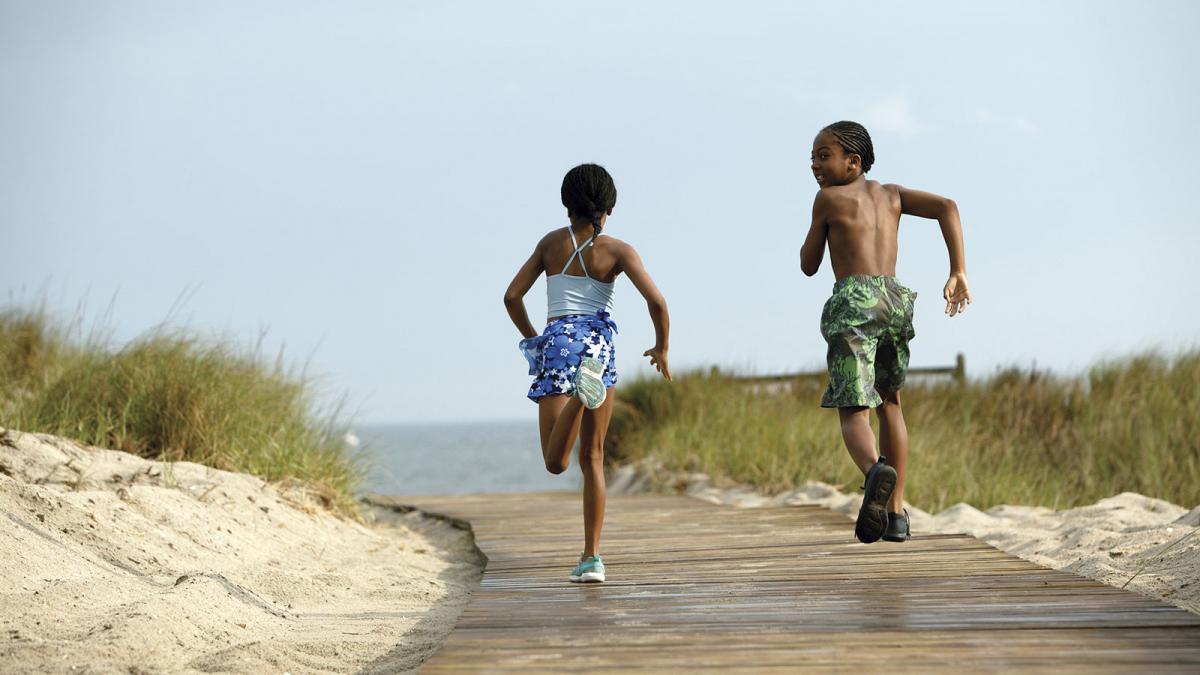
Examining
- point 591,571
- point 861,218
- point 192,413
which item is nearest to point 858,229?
point 861,218

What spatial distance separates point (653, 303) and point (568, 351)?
385mm

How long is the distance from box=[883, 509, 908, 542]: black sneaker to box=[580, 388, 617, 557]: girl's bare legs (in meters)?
1.16

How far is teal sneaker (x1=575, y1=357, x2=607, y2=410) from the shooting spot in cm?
407

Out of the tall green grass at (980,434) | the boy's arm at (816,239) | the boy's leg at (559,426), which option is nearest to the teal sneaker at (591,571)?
the boy's leg at (559,426)

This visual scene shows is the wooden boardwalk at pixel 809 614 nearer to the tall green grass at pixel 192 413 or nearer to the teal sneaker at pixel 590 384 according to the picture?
the teal sneaker at pixel 590 384

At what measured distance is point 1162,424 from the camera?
10.8 meters

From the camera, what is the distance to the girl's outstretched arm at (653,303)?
4.36 meters

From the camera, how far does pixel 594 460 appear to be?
4.39 meters

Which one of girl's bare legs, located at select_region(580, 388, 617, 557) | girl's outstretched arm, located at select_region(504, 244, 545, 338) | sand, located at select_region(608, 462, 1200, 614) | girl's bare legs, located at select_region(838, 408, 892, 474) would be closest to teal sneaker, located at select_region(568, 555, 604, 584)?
girl's bare legs, located at select_region(580, 388, 617, 557)

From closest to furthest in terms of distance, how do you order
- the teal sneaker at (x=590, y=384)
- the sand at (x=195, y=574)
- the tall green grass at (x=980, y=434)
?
1. the sand at (x=195, y=574)
2. the teal sneaker at (x=590, y=384)
3. the tall green grass at (x=980, y=434)

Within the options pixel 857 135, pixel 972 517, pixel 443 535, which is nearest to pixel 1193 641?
pixel 857 135

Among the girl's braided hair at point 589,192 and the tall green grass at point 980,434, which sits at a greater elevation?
the girl's braided hair at point 589,192

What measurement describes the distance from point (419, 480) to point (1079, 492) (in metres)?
36.1

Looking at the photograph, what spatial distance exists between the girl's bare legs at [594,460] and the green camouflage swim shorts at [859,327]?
3.06 ft
